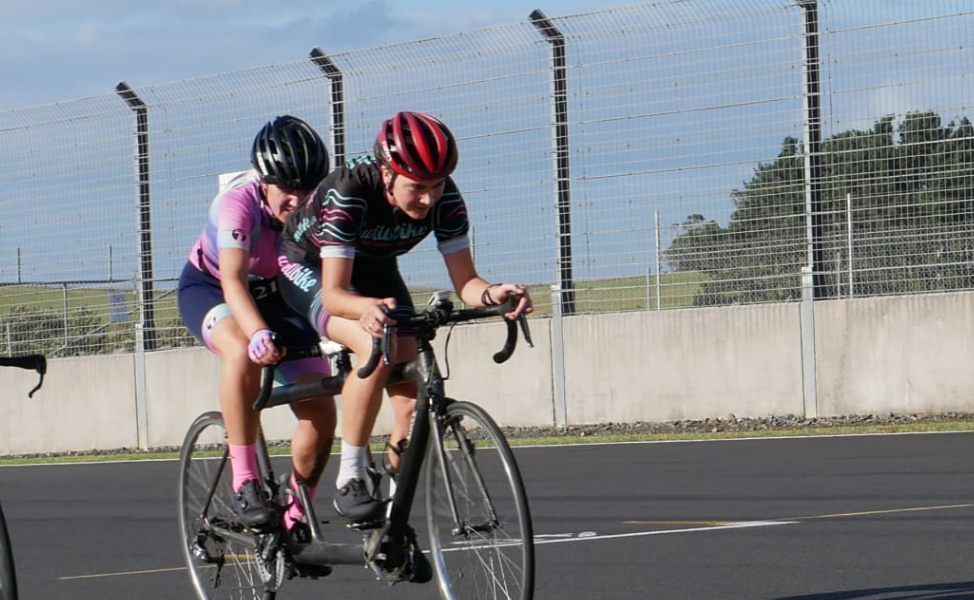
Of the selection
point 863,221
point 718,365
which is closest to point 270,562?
point 718,365

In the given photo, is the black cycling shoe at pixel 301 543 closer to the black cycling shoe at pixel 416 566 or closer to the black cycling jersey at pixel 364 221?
the black cycling shoe at pixel 416 566

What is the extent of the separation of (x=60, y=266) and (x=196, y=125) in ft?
9.59

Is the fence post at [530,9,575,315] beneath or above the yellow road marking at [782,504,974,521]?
above

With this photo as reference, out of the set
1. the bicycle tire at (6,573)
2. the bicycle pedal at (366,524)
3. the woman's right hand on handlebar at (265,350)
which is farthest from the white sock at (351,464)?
the bicycle tire at (6,573)

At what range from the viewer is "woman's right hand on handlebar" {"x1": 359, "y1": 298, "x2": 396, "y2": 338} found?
5.30m

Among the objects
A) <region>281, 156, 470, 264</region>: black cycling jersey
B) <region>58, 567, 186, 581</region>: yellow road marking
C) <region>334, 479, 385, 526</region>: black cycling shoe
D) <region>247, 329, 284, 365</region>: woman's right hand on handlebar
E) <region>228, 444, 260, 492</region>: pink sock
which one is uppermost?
<region>281, 156, 470, 264</region>: black cycling jersey

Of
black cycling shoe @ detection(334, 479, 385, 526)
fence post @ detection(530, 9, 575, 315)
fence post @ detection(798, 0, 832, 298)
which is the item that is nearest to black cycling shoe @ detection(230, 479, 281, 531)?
black cycling shoe @ detection(334, 479, 385, 526)

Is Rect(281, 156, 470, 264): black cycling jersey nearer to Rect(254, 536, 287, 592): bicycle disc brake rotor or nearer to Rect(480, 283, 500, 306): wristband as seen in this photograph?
Rect(480, 283, 500, 306): wristband

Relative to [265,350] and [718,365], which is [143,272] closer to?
[718,365]

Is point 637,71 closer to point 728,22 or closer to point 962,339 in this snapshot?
point 728,22

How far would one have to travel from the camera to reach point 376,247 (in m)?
5.84

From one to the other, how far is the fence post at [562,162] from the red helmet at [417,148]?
11.6 m

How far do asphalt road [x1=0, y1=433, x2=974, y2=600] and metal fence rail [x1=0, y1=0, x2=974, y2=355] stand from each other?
2.80 m

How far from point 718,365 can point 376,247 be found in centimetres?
1073
